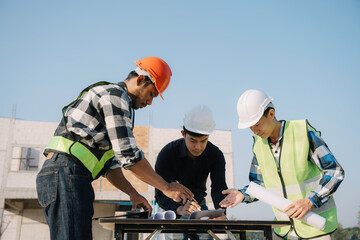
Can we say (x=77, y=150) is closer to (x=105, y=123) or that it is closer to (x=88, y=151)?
(x=88, y=151)

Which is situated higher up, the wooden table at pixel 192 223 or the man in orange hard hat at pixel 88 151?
the man in orange hard hat at pixel 88 151

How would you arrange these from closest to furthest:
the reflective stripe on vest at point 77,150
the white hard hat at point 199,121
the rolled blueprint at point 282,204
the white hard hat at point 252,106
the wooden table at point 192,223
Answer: the wooden table at point 192,223, the reflective stripe on vest at point 77,150, the rolled blueprint at point 282,204, the white hard hat at point 252,106, the white hard hat at point 199,121

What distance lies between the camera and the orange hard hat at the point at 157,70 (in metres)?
2.82

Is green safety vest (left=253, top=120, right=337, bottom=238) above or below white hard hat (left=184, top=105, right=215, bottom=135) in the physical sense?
below

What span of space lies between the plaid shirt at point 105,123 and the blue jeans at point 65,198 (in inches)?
8.7

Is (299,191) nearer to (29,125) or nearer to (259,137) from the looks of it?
(259,137)

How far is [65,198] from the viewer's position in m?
2.21

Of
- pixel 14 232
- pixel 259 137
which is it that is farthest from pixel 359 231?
pixel 259 137

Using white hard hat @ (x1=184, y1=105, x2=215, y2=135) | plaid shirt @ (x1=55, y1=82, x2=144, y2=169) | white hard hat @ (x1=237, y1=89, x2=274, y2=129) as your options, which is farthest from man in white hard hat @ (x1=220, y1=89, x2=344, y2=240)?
plaid shirt @ (x1=55, y1=82, x2=144, y2=169)

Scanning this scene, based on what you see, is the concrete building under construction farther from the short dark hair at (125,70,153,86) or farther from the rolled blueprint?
the rolled blueprint

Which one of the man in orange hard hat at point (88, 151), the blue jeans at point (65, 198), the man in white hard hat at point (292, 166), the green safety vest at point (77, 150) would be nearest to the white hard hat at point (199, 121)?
the man in white hard hat at point (292, 166)

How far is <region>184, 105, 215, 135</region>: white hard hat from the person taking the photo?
388cm

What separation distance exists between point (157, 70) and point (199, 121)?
3.97ft

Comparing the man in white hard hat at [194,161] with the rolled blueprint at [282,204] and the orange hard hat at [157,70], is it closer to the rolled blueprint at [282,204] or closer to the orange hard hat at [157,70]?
the orange hard hat at [157,70]
